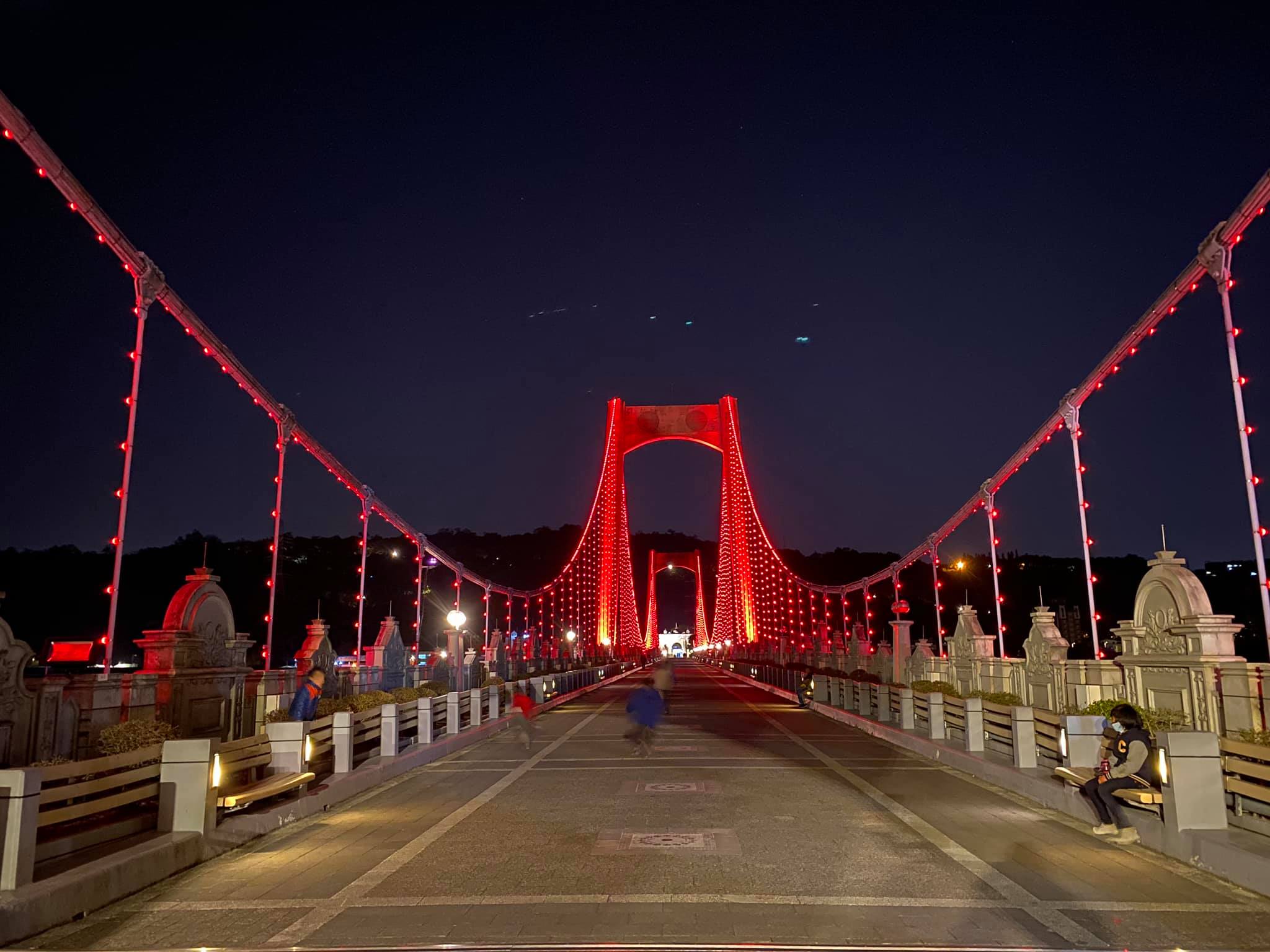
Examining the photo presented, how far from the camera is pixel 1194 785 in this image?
8.83 metres

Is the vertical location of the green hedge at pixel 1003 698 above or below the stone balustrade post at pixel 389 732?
above

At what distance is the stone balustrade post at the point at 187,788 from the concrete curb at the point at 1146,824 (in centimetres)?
879

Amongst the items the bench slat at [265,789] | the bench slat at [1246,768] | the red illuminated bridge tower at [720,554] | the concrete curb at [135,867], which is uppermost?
the red illuminated bridge tower at [720,554]

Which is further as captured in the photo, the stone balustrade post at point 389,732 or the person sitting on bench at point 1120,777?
the stone balustrade post at point 389,732

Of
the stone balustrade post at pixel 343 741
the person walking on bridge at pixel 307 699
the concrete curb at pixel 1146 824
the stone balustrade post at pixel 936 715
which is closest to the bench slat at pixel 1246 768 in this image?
the concrete curb at pixel 1146 824

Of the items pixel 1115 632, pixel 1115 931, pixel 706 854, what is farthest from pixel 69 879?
pixel 1115 632

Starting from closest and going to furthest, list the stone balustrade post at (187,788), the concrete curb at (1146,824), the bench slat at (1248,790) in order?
the concrete curb at (1146,824)
the bench slat at (1248,790)
the stone balustrade post at (187,788)

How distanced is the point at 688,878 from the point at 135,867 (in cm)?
443

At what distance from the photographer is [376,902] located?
739 centimetres

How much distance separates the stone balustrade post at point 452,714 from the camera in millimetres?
20609

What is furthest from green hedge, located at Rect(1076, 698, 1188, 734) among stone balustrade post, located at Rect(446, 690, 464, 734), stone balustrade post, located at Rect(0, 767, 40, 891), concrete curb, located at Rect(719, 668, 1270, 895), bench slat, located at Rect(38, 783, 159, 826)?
stone balustrade post, located at Rect(446, 690, 464, 734)

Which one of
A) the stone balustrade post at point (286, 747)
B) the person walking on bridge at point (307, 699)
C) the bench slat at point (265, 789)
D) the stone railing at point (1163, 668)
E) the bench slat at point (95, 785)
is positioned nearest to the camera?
the bench slat at point (95, 785)

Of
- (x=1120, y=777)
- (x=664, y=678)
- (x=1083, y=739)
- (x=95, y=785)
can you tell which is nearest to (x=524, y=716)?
(x=664, y=678)

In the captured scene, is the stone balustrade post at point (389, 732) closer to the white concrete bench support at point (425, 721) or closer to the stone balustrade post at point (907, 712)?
the white concrete bench support at point (425, 721)
